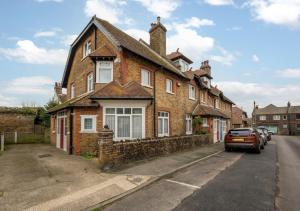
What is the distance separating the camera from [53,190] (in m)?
5.90

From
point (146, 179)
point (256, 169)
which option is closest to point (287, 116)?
point (256, 169)

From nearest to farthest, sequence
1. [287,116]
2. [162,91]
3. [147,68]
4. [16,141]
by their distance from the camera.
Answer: [147,68]
[162,91]
[16,141]
[287,116]

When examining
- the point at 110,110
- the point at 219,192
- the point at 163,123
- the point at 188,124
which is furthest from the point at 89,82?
the point at 219,192

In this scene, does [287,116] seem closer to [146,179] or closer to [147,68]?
[147,68]

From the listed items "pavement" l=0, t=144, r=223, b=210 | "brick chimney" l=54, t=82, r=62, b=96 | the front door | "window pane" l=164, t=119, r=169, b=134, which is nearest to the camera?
"pavement" l=0, t=144, r=223, b=210

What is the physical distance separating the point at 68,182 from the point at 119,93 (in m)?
6.07

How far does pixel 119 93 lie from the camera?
459 inches

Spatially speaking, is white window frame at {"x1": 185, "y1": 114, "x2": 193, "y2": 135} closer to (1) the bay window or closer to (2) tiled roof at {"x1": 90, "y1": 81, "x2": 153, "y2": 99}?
(1) the bay window

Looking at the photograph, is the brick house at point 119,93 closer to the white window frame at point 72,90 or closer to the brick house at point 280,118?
the white window frame at point 72,90

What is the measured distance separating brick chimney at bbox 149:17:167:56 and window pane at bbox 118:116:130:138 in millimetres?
10311

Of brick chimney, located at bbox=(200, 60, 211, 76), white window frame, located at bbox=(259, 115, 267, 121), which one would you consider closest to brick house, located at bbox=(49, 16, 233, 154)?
brick chimney, located at bbox=(200, 60, 211, 76)

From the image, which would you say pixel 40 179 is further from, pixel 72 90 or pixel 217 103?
pixel 217 103

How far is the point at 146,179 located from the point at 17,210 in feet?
12.4

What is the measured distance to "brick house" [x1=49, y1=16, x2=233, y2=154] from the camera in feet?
38.8
